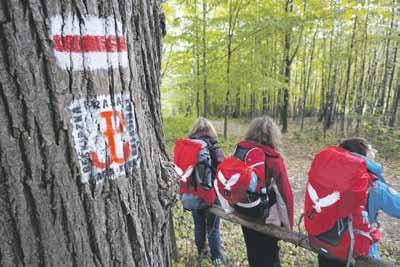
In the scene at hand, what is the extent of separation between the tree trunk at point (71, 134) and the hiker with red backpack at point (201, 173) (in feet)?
7.86

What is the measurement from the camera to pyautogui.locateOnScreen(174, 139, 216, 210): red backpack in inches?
139

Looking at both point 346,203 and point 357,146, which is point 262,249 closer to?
point 346,203

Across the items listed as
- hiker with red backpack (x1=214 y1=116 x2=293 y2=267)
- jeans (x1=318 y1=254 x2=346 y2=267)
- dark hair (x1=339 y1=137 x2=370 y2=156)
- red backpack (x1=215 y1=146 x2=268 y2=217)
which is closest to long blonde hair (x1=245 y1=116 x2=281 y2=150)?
hiker with red backpack (x1=214 y1=116 x2=293 y2=267)

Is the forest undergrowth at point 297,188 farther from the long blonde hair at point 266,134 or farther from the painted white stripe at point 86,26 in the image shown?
the painted white stripe at point 86,26

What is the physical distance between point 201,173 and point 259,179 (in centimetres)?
87

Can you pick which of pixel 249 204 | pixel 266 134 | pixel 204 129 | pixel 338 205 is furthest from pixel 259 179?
pixel 204 129

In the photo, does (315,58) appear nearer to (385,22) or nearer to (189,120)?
(385,22)

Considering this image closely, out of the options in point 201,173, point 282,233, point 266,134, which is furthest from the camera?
point 201,173

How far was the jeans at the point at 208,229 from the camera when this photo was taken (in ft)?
13.0

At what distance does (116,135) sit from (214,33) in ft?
40.6

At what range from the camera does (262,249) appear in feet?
11.2

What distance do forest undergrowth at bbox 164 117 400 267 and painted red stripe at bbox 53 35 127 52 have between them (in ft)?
11.4

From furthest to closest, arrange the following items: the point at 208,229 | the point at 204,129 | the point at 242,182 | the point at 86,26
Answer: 1. the point at 208,229
2. the point at 204,129
3. the point at 242,182
4. the point at 86,26

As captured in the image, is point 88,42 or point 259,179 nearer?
point 88,42
